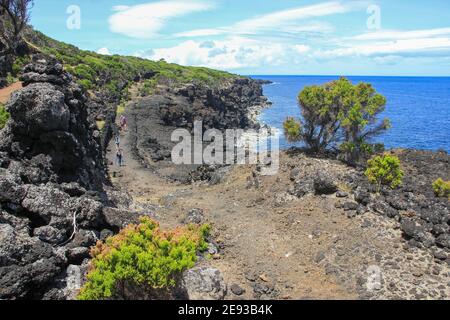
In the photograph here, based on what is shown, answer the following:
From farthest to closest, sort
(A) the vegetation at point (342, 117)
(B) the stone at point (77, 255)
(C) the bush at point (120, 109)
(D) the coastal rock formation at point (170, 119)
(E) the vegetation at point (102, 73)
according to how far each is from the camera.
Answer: (E) the vegetation at point (102, 73) < (C) the bush at point (120, 109) < (D) the coastal rock formation at point (170, 119) < (A) the vegetation at point (342, 117) < (B) the stone at point (77, 255)

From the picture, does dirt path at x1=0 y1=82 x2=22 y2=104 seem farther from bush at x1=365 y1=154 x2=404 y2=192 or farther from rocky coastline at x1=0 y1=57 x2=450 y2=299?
bush at x1=365 y1=154 x2=404 y2=192

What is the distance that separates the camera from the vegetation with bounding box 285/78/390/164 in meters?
27.9

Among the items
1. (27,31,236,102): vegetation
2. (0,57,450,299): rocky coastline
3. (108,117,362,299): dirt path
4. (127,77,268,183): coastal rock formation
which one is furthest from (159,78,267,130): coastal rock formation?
(0,57,450,299): rocky coastline

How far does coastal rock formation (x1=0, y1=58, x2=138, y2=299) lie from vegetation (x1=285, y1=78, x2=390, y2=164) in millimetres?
15490

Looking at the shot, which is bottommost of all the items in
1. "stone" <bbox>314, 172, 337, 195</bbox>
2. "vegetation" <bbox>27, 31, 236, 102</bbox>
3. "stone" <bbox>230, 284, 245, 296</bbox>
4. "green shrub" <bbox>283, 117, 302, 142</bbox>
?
"stone" <bbox>230, 284, 245, 296</bbox>

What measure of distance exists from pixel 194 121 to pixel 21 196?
4433cm

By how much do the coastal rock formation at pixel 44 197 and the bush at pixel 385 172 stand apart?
532 inches

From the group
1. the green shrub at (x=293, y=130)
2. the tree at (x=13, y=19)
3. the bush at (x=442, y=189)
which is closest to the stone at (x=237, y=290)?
the bush at (x=442, y=189)

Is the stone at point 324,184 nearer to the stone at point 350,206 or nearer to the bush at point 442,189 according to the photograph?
the stone at point 350,206

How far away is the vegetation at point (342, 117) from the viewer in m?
27.9

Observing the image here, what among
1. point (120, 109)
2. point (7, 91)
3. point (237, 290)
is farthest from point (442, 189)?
point (120, 109)

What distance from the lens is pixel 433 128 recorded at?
8031 centimetres
